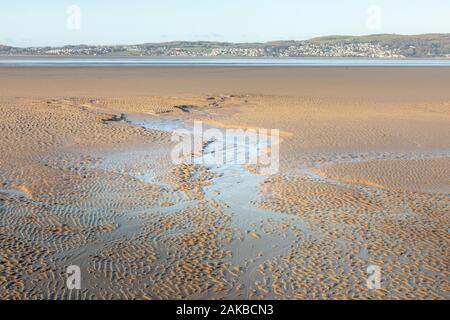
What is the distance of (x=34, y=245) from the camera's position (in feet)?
29.0

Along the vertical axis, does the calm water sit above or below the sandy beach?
above

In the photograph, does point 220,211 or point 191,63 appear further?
point 191,63

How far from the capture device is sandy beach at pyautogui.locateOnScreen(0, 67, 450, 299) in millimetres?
7703

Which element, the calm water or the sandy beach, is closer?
the sandy beach

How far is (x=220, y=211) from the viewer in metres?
10.8

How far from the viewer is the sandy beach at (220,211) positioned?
770 cm

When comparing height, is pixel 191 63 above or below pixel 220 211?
above

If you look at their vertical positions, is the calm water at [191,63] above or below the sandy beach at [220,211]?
above

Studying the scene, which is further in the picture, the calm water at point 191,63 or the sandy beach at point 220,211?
the calm water at point 191,63

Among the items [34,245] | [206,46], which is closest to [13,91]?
[34,245]

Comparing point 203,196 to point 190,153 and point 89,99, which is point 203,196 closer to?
point 190,153

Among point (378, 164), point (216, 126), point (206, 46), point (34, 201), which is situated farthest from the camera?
point (206, 46)
